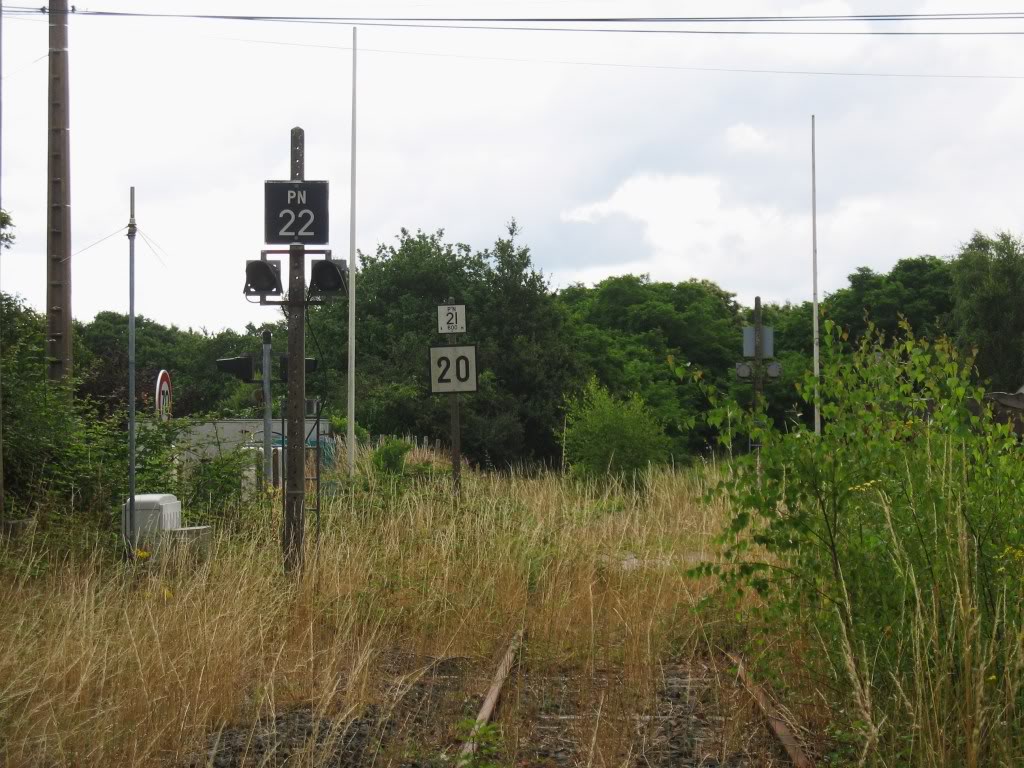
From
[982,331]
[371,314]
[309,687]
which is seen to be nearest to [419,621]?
[309,687]

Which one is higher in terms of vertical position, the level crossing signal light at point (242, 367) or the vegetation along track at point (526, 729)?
the level crossing signal light at point (242, 367)

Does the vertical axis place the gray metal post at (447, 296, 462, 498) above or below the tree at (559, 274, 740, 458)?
below

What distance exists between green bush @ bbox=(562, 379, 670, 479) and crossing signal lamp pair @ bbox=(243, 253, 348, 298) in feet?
47.9

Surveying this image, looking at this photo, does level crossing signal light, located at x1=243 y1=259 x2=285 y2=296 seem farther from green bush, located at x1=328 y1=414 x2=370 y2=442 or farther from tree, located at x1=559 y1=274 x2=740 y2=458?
tree, located at x1=559 y1=274 x2=740 y2=458

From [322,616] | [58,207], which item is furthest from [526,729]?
[58,207]

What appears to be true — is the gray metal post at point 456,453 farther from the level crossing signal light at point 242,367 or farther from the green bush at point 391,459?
the level crossing signal light at point 242,367

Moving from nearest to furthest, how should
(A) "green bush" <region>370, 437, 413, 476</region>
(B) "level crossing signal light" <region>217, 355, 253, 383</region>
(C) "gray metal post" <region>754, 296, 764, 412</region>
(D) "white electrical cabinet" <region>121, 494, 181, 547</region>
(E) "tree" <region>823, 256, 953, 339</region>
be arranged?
(D) "white electrical cabinet" <region>121, 494, 181, 547</region>
(B) "level crossing signal light" <region>217, 355, 253, 383</region>
(A) "green bush" <region>370, 437, 413, 476</region>
(C) "gray metal post" <region>754, 296, 764, 412</region>
(E) "tree" <region>823, 256, 953, 339</region>

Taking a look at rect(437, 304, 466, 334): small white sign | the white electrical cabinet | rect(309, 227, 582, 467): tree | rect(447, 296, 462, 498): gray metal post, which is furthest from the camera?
rect(309, 227, 582, 467): tree

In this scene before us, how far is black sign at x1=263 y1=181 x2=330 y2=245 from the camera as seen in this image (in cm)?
1238

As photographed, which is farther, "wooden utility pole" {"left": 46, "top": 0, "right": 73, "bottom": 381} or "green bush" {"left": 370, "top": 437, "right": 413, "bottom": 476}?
"green bush" {"left": 370, "top": 437, "right": 413, "bottom": 476}

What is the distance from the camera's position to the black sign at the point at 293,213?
12.4 metres

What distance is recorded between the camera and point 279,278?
39.7 ft

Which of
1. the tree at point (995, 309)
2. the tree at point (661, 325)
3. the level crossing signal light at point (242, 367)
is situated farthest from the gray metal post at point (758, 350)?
the tree at point (661, 325)

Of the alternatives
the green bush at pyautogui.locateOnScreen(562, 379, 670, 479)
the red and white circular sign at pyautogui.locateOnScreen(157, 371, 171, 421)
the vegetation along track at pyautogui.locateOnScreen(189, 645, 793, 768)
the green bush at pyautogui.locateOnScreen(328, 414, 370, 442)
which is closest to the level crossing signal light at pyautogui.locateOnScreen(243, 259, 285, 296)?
the red and white circular sign at pyautogui.locateOnScreen(157, 371, 171, 421)
